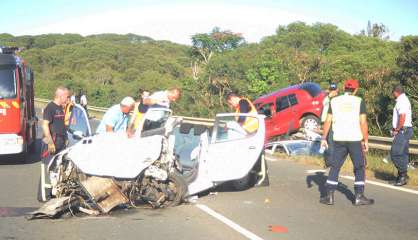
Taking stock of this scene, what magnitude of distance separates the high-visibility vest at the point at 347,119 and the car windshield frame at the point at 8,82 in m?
8.26

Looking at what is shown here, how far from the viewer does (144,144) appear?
304 inches

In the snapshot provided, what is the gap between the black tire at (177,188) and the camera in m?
7.94

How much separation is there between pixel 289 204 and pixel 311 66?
1025 inches

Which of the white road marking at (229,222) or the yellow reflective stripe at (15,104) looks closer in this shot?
the white road marking at (229,222)

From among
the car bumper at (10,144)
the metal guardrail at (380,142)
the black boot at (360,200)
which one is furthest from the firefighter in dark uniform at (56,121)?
the metal guardrail at (380,142)

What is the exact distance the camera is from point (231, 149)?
28.6 feet

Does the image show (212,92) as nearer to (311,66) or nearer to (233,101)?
(311,66)

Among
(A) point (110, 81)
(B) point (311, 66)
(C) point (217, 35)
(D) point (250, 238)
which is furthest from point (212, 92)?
(A) point (110, 81)

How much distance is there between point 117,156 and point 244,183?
297 centimetres

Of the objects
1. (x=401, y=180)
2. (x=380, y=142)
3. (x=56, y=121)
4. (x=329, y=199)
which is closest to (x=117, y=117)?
(x=56, y=121)

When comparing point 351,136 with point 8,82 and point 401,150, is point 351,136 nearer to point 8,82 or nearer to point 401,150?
point 401,150

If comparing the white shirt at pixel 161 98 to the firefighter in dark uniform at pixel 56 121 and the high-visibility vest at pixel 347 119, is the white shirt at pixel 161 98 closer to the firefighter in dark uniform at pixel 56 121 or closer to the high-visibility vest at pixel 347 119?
the firefighter in dark uniform at pixel 56 121

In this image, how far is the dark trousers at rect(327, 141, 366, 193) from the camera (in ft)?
26.8

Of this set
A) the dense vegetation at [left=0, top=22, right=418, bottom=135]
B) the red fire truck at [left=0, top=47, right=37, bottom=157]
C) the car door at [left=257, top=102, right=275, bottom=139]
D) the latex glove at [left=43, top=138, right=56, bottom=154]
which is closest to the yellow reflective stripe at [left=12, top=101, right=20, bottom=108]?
the red fire truck at [left=0, top=47, right=37, bottom=157]
